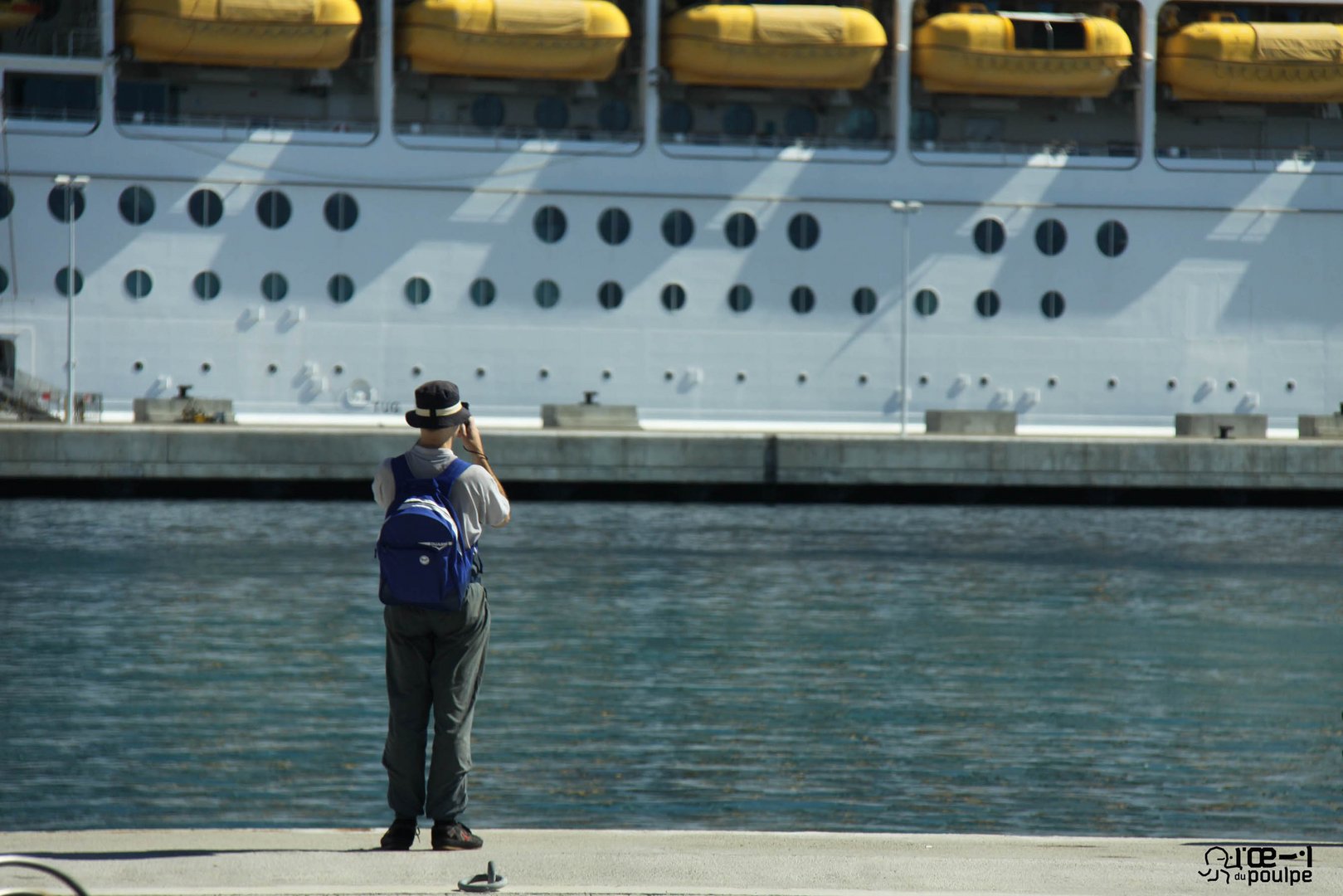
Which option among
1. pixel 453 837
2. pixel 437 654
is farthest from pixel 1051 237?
pixel 453 837

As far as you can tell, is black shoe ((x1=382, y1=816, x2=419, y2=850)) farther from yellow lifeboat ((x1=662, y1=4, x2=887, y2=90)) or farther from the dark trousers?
yellow lifeboat ((x1=662, y1=4, x2=887, y2=90))

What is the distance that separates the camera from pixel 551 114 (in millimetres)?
35500

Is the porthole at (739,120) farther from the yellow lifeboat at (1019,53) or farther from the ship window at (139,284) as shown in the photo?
the ship window at (139,284)

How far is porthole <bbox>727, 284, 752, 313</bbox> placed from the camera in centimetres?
3394

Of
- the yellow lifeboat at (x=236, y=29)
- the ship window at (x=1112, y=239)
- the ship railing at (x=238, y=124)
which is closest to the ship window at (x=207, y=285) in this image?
the ship railing at (x=238, y=124)

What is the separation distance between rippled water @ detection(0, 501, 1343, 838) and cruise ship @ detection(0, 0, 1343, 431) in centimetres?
833

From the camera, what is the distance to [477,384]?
33.5m

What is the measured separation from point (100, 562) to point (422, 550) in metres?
15.6

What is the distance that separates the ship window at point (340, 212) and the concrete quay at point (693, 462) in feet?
14.8

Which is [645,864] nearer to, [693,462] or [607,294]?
[693,462]

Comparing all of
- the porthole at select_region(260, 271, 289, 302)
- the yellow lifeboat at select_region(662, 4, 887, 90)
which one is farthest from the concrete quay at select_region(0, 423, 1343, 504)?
the yellow lifeboat at select_region(662, 4, 887, 90)

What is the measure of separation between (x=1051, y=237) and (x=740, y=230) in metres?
5.97

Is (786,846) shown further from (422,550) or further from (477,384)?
(477,384)

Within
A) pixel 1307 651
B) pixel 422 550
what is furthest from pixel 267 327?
pixel 422 550
